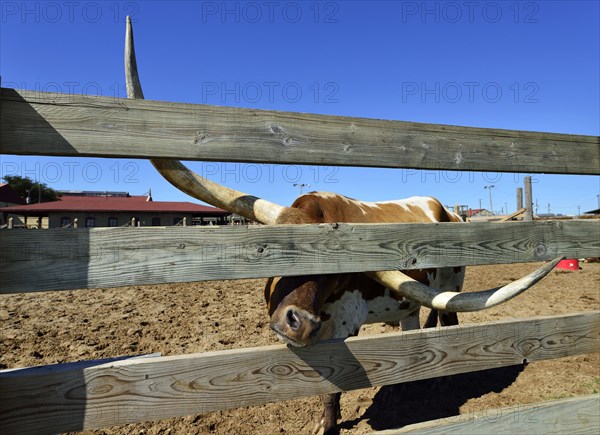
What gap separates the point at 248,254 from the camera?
54.5 inches

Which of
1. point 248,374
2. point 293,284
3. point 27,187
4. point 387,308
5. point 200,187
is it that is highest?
point 27,187

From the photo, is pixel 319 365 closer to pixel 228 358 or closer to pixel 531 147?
pixel 228 358

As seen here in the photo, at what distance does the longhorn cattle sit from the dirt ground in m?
0.81

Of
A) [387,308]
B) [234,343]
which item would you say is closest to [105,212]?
[234,343]

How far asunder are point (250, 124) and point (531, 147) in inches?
58.0

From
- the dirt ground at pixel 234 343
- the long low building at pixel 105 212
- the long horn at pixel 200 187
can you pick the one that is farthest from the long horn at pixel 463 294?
the long low building at pixel 105 212

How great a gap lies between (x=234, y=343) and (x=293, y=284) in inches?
129

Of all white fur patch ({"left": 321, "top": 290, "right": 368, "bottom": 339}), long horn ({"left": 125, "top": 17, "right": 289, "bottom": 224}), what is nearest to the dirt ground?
white fur patch ({"left": 321, "top": 290, "right": 368, "bottom": 339})

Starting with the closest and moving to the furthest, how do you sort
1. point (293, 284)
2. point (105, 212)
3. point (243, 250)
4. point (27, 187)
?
point (243, 250)
point (293, 284)
point (105, 212)
point (27, 187)

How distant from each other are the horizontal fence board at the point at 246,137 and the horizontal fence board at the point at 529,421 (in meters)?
1.13

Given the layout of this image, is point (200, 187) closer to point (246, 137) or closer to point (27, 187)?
point (246, 137)

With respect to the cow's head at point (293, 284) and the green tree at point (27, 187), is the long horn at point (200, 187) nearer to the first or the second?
the cow's head at point (293, 284)

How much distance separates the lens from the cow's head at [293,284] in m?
1.63

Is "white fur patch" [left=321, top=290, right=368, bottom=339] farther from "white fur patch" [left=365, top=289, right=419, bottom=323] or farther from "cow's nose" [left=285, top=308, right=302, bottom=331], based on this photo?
"cow's nose" [left=285, top=308, right=302, bottom=331]
